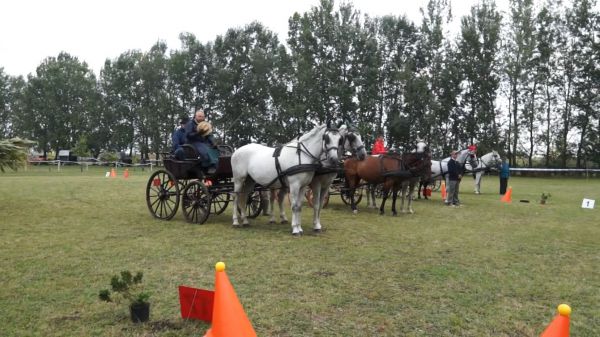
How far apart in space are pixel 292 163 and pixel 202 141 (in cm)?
241

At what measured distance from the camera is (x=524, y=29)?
119 ft

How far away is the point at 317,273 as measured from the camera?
5.67 m

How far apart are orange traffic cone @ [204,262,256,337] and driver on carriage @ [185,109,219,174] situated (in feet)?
20.6

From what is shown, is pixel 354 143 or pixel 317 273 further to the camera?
pixel 354 143

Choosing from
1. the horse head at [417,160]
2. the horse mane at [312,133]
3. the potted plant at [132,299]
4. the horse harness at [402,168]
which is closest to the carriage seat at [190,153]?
the horse mane at [312,133]

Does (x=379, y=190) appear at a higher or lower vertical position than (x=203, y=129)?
lower

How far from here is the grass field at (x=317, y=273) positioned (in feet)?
13.2

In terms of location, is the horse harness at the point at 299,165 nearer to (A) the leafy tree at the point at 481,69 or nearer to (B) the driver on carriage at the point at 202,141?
(B) the driver on carriage at the point at 202,141

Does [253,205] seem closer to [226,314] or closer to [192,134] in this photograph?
[192,134]

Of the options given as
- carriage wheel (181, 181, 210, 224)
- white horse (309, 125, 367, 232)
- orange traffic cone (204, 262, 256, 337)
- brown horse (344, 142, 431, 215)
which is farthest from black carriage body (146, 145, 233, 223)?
orange traffic cone (204, 262, 256, 337)

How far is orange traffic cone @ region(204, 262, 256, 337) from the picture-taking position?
3219 millimetres

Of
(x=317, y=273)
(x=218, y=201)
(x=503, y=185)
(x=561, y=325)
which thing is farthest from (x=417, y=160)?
(x=561, y=325)

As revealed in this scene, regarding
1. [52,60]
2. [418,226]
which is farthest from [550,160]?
[52,60]

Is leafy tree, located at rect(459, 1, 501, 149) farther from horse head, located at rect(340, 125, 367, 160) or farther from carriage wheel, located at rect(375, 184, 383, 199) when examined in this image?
horse head, located at rect(340, 125, 367, 160)
